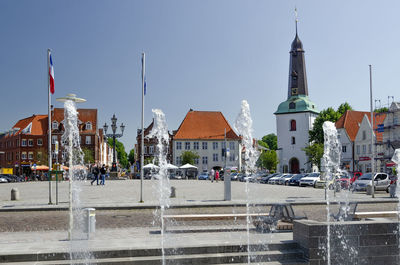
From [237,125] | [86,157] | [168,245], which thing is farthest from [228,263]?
[86,157]

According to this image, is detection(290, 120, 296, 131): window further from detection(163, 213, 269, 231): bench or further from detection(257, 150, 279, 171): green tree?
detection(163, 213, 269, 231): bench

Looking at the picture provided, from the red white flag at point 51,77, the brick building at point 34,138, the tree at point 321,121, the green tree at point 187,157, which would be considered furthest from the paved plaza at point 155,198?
the brick building at point 34,138

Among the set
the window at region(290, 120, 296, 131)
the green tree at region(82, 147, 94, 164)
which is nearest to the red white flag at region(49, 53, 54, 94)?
the green tree at region(82, 147, 94, 164)

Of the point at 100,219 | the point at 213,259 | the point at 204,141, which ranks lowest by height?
the point at 100,219

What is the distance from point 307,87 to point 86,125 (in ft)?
158

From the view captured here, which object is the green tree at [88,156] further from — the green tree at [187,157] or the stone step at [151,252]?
the stone step at [151,252]

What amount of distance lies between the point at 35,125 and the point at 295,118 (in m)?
54.0

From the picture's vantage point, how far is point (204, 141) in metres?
99.7

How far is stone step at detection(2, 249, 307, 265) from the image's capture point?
8852 mm

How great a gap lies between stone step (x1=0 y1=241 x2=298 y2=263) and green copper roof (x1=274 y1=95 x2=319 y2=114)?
286 feet

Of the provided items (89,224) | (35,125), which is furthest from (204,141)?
(89,224)

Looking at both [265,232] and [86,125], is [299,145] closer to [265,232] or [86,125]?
[86,125]

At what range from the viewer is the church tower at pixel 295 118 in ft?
310

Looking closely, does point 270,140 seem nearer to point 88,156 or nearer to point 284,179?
point 88,156
